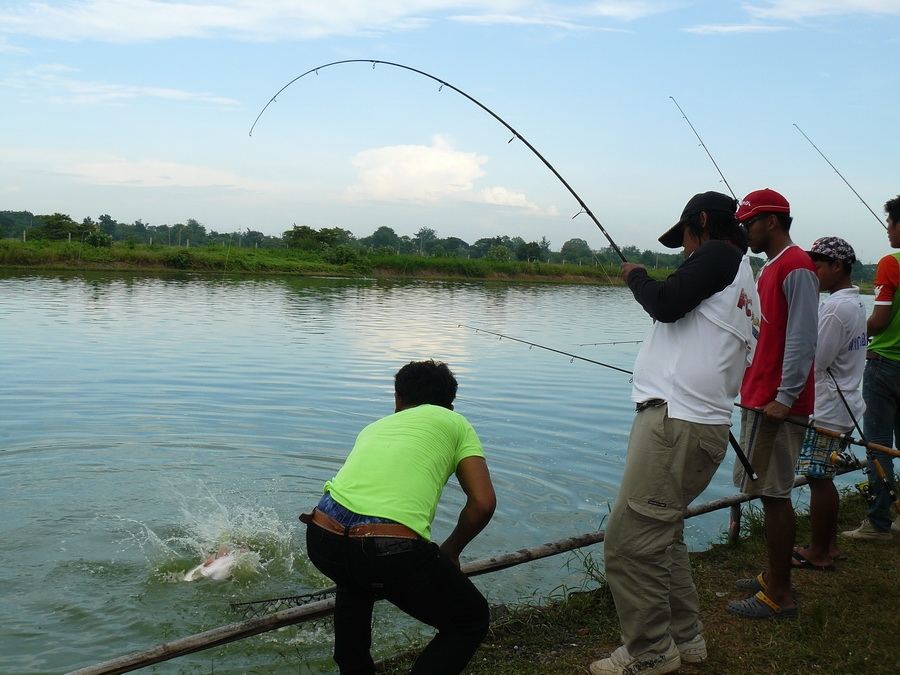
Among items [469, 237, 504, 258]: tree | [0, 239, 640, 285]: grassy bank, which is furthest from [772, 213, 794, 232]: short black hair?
[469, 237, 504, 258]: tree

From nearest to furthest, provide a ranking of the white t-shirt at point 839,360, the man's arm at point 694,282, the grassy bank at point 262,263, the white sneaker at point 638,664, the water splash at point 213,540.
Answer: the man's arm at point 694,282, the white sneaker at point 638,664, the white t-shirt at point 839,360, the water splash at point 213,540, the grassy bank at point 262,263

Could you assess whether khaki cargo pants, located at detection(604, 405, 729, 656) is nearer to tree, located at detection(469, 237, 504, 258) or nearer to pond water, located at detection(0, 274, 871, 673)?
pond water, located at detection(0, 274, 871, 673)

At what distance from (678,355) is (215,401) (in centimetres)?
944

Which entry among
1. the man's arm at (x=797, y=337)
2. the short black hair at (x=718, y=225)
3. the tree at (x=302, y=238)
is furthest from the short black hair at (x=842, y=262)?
the tree at (x=302, y=238)

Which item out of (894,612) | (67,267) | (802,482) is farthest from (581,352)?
(67,267)

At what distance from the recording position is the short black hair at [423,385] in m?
3.39

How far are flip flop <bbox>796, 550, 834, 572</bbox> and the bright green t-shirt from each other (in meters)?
3.04

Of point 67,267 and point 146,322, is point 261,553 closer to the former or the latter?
point 146,322

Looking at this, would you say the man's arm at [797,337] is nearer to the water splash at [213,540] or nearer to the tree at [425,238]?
the water splash at [213,540]

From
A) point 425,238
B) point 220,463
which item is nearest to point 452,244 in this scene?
point 425,238

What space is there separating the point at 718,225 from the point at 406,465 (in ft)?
5.69

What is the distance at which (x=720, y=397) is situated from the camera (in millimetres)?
3531

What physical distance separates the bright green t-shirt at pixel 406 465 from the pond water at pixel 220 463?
1964 mm

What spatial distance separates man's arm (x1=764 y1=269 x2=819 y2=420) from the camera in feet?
13.2
